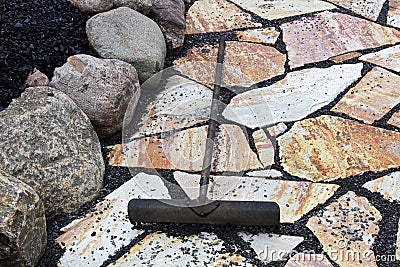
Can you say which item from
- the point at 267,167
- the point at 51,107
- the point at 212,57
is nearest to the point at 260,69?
the point at 212,57

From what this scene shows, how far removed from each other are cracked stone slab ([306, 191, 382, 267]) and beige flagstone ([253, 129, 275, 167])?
1.34ft

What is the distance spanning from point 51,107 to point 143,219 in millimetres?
663

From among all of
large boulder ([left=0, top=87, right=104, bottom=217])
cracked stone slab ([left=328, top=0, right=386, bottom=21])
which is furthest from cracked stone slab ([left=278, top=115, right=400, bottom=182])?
cracked stone slab ([left=328, top=0, right=386, bottom=21])

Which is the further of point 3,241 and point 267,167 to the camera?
point 267,167

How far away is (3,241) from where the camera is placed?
2068 millimetres

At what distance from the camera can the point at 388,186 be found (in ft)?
8.70

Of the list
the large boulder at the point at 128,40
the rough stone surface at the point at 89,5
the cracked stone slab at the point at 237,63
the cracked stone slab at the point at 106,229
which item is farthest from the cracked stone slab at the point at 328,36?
the cracked stone slab at the point at 106,229

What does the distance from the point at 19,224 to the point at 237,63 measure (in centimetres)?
189

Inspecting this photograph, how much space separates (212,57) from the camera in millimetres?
3662

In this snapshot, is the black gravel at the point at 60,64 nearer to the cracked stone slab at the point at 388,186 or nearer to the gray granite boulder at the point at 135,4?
the cracked stone slab at the point at 388,186

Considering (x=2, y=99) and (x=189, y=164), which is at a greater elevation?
(x=2, y=99)

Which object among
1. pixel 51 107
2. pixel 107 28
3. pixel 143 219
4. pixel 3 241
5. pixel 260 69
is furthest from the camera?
pixel 260 69

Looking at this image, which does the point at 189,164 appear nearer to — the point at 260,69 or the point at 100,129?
the point at 100,129

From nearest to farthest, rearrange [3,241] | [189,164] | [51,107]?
[3,241] → [51,107] → [189,164]
